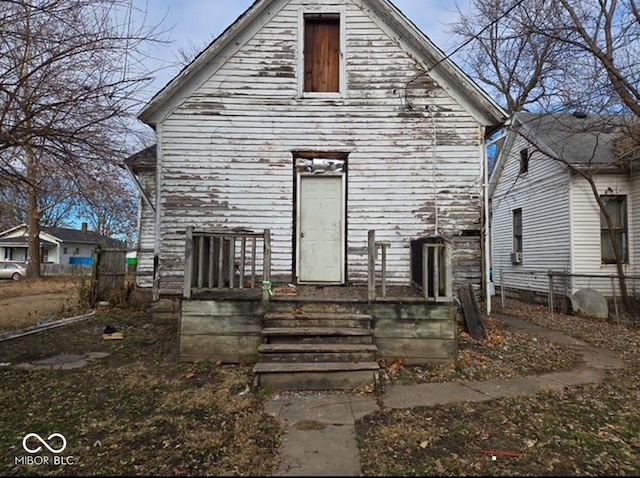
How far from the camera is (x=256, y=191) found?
7832 mm

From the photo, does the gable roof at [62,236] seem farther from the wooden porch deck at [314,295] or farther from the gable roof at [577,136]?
the wooden porch deck at [314,295]

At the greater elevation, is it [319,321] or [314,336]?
[319,321]

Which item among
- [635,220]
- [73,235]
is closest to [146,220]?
[635,220]

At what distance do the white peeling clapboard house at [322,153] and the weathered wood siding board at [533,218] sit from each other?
6.50 meters

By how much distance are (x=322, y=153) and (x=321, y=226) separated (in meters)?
1.37

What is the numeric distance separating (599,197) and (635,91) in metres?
2.93

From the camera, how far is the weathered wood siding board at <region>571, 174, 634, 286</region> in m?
12.0

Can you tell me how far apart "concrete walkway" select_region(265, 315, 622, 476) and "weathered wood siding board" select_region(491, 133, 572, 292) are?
24.4 ft

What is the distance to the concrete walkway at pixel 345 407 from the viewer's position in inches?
122

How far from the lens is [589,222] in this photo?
12109 millimetres

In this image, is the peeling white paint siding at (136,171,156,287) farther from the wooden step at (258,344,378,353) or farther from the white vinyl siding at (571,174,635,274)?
the white vinyl siding at (571,174,635,274)

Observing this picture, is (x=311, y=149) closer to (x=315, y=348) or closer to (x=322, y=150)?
(x=322, y=150)

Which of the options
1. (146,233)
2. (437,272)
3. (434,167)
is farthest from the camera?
(146,233)

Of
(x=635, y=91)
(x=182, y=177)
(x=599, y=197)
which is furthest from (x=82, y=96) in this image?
(x=599, y=197)
